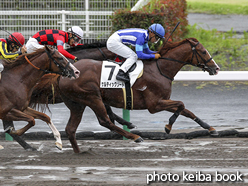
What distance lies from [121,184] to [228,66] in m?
7.41

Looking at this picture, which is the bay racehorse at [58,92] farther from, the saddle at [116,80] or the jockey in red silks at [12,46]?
the saddle at [116,80]

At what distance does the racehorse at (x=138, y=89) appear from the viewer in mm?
5629

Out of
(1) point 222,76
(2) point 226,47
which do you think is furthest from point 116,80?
(2) point 226,47

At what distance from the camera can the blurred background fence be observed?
1142cm

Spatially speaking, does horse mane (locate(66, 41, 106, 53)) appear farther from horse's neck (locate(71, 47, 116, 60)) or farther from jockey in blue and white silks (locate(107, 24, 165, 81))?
jockey in blue and white silks (locate(107, 24, 165, 81))

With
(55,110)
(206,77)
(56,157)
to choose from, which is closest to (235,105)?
(206,77)

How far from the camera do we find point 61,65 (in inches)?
211

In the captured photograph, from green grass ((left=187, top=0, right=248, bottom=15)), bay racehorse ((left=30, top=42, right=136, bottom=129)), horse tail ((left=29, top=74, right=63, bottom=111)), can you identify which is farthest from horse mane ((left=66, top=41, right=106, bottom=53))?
green grass ((left=187, top=0, right=248, bottom=15))

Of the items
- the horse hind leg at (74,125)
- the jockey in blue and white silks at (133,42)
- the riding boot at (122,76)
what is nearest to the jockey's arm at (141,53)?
the jockey in blue and white silks at (133,42)

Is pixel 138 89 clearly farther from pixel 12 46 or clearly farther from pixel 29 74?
pixel 12 46

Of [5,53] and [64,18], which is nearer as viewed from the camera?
[5,53]

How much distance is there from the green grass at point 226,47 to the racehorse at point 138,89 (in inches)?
199

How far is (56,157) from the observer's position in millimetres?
5375

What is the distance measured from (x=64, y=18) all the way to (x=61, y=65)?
20.9 ft
